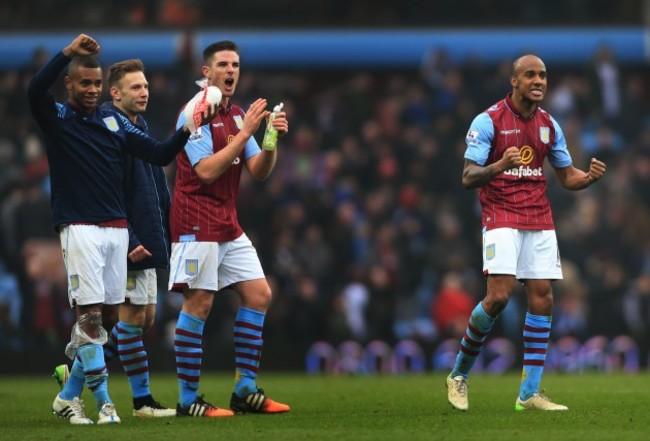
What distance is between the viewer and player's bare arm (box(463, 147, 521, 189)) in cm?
952

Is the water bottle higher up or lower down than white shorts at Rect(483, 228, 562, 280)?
higher up

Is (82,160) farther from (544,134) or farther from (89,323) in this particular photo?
(544,134)

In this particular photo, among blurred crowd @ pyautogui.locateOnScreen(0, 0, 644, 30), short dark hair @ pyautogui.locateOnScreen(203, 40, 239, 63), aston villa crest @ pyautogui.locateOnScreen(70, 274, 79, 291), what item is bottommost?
aston villa crest @ pyautogui.locateOnScreen(70, 274, 79, 291)

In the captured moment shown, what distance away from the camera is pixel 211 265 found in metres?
9.77

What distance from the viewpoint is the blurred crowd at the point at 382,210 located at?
19.1 meters

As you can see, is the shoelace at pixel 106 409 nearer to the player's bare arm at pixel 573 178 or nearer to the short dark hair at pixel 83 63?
the short dark hair at pixel 83 63

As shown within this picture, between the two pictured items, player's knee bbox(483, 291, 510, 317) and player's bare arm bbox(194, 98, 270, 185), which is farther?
player's knee bbox(483, 291, 510, 317)

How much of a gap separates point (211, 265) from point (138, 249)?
23.0 inches

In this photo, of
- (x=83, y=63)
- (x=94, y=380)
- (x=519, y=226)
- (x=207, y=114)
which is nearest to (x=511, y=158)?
(x=519, y=226)

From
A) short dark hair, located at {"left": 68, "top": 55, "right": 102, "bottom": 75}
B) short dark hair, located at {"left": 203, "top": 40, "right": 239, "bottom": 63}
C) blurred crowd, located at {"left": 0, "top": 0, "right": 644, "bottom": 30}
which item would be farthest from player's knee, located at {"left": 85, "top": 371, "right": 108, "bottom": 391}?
blurred crowd, located at {"left": 0, "top": 0, "right": 644, "bottom": 30}

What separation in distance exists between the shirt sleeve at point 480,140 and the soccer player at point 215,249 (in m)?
1.43

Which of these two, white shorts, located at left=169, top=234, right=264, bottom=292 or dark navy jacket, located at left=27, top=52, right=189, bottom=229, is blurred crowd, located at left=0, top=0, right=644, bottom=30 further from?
dark navy jacket, located at left=27, top=52, right=189, bottom=229

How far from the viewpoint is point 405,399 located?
37.8ft

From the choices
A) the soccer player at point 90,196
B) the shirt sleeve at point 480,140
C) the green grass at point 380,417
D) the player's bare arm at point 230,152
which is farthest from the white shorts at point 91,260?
the shirt sleeve at point 480,140
